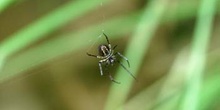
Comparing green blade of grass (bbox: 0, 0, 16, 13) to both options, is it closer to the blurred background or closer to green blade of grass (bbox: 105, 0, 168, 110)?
the blurred background

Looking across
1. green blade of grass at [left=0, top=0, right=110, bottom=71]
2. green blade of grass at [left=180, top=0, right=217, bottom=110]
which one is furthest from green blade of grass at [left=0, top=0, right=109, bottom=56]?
green blade of grass at [left=180, top=0, right=217, bottom=110]

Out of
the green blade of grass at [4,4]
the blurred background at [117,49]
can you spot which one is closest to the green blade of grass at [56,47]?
the blurred background at [117,49]

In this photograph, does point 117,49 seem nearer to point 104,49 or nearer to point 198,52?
point 104,49

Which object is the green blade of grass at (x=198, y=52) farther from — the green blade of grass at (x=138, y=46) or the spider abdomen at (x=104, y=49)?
the spider abdomen at (x=104, y=49)

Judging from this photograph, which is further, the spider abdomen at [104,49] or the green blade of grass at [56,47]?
the spider abdomen at [104,49]

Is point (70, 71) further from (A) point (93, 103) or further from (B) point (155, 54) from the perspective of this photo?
(B) point (155, 54)

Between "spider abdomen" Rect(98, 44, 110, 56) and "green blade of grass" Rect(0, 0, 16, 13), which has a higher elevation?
"spider abdomen" Rect(98, 44, 110, 56)

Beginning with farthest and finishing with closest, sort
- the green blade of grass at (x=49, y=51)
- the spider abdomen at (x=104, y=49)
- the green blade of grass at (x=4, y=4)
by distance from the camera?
1. the spider abdomen at (x=104, y=49)
2. the green blade of grass at (x=49, y=51)
3. the green blade of grass at (x=4, y=4)

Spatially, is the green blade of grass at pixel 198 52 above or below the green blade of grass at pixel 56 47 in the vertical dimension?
below
